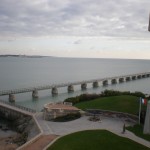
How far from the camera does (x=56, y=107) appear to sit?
42.5 meters

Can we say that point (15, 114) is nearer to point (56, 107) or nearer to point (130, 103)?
point (56, 107)

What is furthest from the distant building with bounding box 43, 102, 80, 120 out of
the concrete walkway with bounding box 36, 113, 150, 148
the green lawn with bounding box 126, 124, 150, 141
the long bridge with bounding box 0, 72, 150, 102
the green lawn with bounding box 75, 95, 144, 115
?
the long bridge with bounding box 0, 72, 150, 102

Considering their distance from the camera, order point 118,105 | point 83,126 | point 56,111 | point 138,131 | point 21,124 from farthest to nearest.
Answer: point 21,124
point 118,105
point 56,111
point 83,126
point 138,131

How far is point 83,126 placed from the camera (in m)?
36.0

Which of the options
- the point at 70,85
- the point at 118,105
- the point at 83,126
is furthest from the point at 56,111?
the point at 70,85

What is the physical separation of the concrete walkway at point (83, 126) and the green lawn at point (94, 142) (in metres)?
1.69

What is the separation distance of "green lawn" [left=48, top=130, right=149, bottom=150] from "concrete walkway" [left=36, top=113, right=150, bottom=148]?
1.69 metres

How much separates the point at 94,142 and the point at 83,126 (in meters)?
6.91

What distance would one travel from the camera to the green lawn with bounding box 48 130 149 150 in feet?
90.9

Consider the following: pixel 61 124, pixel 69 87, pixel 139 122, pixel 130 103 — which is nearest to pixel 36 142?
pixel 61 124

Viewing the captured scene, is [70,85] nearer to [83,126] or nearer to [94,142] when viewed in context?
[83,126]

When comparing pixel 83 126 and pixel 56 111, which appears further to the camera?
pixel 56 111

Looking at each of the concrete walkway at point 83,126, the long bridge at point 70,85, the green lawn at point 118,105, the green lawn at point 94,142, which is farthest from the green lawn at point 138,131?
the long bridge at point 70,85

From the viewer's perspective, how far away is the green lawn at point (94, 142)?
2770 centimetres
